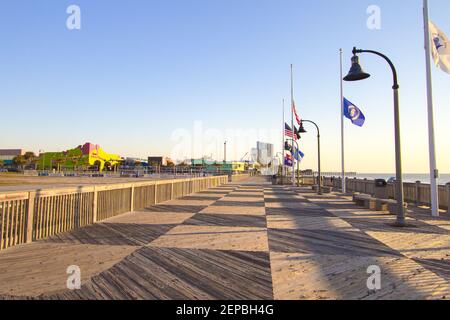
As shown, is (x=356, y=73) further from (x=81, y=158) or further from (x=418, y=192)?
(x=81, y=158)

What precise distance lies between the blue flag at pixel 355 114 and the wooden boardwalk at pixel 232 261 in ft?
36.7

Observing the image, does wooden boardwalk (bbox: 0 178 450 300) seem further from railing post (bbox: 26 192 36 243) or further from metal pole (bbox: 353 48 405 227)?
metal pole (bbox: 353 48 405 227)

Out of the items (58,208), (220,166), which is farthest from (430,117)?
(220,166)

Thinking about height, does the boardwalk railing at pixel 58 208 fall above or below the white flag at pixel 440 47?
below

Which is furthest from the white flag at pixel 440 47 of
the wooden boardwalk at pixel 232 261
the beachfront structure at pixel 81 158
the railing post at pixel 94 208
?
the beachfront structure at pixel 81 158

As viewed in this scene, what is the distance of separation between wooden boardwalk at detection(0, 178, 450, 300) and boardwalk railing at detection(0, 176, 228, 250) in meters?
0.35

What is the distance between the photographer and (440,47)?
38.9 ft

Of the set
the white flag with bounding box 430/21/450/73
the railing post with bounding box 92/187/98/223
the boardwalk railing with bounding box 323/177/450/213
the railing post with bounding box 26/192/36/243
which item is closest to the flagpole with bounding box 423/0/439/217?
the white flag with bounding box 430/21/450/73

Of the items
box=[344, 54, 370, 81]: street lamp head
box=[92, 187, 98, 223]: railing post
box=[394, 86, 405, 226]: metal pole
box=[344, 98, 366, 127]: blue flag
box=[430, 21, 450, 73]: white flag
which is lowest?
box=[92, 187, 98, 223]: railing post

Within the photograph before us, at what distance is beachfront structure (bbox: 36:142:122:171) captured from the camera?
101 meters

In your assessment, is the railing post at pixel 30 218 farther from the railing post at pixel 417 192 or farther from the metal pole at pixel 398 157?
the railing post at pixel 417 192

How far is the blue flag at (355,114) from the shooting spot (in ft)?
63.1

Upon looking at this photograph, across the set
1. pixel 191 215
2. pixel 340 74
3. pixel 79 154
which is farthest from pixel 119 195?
pixel 79 154
